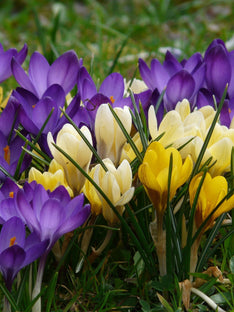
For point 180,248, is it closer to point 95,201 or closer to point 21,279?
point 95,201

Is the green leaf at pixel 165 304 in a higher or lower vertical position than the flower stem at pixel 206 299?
higher

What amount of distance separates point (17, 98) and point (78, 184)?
257 millimetres

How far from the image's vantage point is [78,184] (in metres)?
0.98

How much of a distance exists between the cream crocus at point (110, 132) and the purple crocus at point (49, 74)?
0.23m

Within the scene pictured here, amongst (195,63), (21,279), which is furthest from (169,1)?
(21,279)

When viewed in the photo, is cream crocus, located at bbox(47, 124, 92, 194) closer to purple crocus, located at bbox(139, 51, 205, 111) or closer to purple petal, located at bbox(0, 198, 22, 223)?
purple petal, located at bbox(0, 198, 22, 223)

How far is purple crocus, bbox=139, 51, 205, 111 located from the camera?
3.83 feet

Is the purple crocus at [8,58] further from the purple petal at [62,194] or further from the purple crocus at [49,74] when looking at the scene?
the purple petal at [62,194]

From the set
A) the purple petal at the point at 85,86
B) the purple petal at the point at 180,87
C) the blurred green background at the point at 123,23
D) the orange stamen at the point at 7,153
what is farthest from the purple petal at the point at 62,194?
the blurred green background at the point at 123,23

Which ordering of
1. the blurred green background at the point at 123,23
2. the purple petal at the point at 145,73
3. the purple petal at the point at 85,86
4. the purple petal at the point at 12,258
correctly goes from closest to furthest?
the purple petal at the point at 12,258, the purple petal at the point at 85,86, the purple petal at the point at 145,73, the blurred green background at the point at 123,23

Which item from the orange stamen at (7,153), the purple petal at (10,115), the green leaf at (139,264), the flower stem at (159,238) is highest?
the purple petal at (10,115)

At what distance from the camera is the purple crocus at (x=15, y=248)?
817 millimetres

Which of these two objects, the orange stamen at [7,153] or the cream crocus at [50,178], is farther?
the orange stamen at [7,153]

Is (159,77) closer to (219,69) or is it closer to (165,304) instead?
(219,69)
